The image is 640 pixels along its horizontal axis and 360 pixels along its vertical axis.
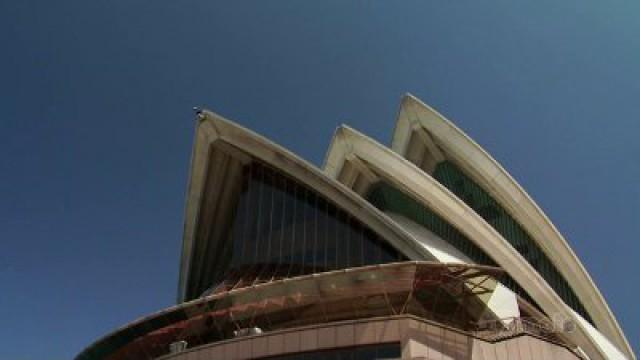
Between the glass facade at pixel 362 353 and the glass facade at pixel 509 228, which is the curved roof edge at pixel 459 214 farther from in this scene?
the glass facade at pixel 362 353

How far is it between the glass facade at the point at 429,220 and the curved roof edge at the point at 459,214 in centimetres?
57

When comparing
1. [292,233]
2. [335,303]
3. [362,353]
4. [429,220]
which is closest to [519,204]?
[429,220]

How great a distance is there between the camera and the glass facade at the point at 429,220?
32.9 m

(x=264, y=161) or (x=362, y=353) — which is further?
(x=264, y=161)

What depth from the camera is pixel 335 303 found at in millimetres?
26000

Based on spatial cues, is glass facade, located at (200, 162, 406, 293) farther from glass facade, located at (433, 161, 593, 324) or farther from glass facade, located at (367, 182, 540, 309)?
glass facade, located at (433, 161, 593, 324)

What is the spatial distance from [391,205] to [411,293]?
1293 cm

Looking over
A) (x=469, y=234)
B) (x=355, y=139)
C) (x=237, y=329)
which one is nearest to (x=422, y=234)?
(x=469, y=234)

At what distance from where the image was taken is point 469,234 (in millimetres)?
33156

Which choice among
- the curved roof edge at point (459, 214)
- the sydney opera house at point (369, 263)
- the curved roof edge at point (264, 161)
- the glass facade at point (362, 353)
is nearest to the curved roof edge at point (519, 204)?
the sydney opera house at point (369, 263)

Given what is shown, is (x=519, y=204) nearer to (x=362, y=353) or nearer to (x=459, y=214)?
(x=459, y=214)

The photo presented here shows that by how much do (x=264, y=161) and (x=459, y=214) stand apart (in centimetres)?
1030

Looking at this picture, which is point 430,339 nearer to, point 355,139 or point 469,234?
point 469,234

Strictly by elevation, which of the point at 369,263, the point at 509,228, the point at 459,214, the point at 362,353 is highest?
the point at 509,228
